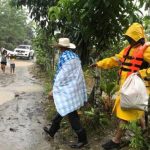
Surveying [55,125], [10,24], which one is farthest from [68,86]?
[10,24]

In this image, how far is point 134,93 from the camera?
5.85 m

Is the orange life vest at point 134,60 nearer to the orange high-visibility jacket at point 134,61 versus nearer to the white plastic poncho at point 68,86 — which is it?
the orange high-visibility jacket at point 134,61

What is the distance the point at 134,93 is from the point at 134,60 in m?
0.56

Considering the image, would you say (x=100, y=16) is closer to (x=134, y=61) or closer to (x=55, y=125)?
(x=134, y=61)

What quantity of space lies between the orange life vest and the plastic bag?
0.23 metres

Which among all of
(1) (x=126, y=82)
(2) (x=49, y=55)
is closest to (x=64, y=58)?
(1) (x=126, y=82)

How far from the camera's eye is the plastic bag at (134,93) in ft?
19.2

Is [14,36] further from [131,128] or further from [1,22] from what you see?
[131,128]

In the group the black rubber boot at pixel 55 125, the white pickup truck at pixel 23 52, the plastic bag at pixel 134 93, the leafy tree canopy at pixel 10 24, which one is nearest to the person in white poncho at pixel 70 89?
the black rubber boot at pixel 55 125

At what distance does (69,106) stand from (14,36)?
58947 mm

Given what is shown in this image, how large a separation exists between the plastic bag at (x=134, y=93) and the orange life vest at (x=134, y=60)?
0.23 m

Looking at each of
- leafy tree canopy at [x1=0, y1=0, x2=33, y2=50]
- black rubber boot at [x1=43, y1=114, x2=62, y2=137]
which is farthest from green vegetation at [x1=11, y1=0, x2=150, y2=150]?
leafy tree canopy at [x1=0, y1=0, x2=33, y2=50]

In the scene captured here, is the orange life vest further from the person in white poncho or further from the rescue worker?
the person in white poncho

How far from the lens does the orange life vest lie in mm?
6068
